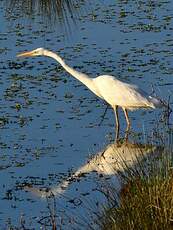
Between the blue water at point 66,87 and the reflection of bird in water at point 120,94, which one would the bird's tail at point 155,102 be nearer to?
the reflection of bird in water at point 120,94

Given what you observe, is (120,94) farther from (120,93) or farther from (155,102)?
(155,102)

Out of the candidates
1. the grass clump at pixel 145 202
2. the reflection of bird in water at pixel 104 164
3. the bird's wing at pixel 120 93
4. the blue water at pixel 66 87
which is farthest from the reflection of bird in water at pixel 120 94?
the grass clump at pixel 145 202

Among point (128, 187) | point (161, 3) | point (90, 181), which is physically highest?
point (161, 3)

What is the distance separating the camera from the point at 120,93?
7.12 meters

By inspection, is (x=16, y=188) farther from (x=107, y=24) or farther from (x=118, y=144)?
(x=107, y=24)

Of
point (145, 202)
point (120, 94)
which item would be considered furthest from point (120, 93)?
point (145, 202)

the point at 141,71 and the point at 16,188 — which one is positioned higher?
the point at 141,71

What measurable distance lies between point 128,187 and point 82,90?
4673mm

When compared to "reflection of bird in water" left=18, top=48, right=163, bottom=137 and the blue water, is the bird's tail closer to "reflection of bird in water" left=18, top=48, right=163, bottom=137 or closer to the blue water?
"reflection of bird in water" left=18, top=48, right=163, bottom=137

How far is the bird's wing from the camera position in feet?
Answer: 22.8

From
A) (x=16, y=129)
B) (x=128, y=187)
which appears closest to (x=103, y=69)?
(x=16, y=129)

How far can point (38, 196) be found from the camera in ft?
16.9

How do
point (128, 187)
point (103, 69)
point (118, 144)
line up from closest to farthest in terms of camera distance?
point (128, 187), point (118, 144), point (103, 69)

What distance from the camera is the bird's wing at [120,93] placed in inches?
273
